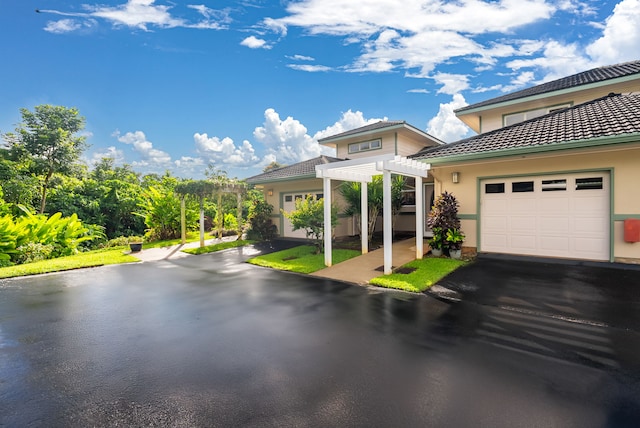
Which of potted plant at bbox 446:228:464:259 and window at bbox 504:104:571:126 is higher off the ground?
window at bbox 504:104:571:126

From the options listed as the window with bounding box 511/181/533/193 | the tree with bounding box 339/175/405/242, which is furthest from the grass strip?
the window with bounding box 511/181/533/193

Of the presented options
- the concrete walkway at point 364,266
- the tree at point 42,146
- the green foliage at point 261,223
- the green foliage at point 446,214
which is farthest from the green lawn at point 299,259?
the tree at point 42,146

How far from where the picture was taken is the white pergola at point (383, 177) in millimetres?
7605

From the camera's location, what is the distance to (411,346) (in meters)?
3.82

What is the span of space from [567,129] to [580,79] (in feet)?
20.4

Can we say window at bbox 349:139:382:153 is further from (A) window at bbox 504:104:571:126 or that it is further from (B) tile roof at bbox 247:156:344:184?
(A) window at bbox 504:104:571:126

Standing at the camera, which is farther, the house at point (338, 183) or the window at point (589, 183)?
the house at point (338, 183)

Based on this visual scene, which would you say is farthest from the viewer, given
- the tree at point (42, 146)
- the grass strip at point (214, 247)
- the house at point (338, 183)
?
the tree at point (42, 146)

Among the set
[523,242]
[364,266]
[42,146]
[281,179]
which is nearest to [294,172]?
[281,179]

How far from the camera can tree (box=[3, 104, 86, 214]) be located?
16.3 m

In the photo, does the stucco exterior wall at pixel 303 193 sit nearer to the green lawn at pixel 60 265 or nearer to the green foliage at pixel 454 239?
the green foliage at pixel 454 239

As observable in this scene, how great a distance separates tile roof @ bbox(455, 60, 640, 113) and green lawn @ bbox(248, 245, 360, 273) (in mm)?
8782

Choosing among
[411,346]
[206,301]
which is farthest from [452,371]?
[206,301]

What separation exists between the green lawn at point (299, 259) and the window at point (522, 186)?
514 cm
